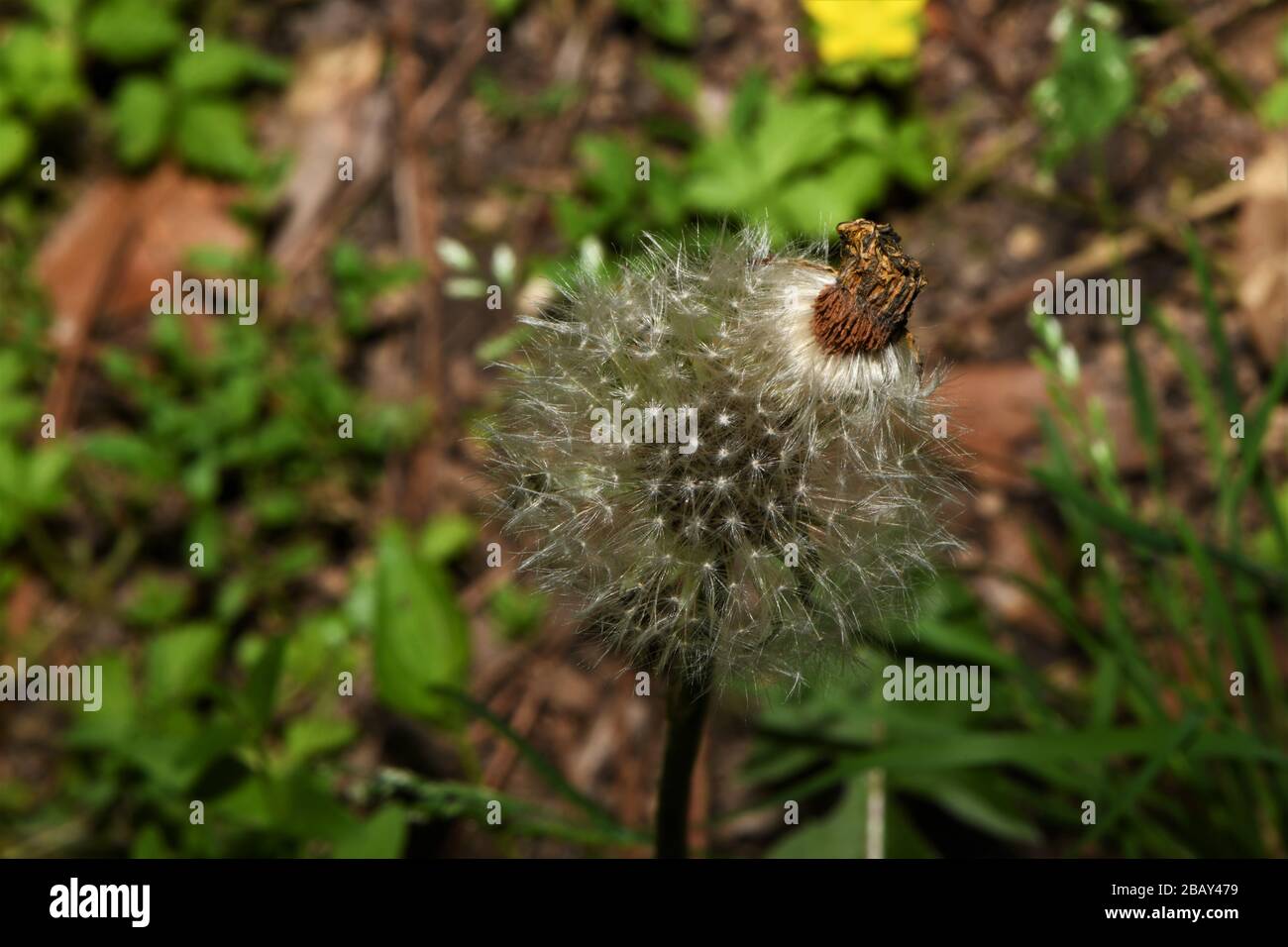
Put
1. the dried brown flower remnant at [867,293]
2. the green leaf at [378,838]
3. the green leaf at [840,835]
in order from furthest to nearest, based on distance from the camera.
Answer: the green leaf at [840,835] → the green leaf at [378,838] → the dried brown flower remnant at [867,293]

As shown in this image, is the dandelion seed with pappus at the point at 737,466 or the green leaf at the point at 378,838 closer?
the dandelion seed with pappus at the point at 737,466

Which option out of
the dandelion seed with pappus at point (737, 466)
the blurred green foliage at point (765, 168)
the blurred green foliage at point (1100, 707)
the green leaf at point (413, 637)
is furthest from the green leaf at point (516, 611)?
the dandelion seed with pappus at point (737, 466)

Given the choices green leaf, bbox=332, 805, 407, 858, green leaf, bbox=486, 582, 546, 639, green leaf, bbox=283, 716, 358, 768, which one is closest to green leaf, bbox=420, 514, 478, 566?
green leaf, bbox=486, 582, 546, 639

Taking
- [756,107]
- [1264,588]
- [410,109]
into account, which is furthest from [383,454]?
[1264,588]

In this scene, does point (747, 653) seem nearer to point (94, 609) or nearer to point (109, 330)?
point (94, 609)

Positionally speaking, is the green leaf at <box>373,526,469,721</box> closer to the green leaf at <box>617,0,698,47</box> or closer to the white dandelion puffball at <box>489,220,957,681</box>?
the white dandelion puffball at <box>489,220,957,681</box>

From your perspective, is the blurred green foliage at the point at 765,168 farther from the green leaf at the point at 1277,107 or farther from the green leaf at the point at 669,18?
the green leaf at the point at 1277,107
